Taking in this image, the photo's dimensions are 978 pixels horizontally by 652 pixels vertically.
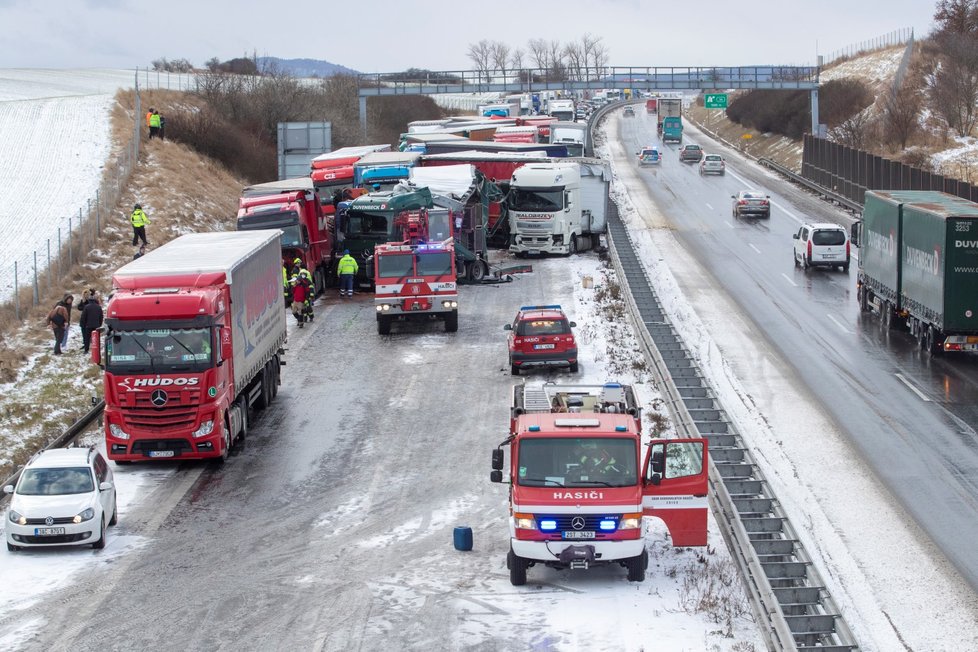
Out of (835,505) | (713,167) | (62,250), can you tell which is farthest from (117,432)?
(713,167)

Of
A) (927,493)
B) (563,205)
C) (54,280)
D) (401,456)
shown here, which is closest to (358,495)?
(401,456)

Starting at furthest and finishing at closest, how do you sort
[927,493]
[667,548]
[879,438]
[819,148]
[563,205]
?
[819,148] → [563,205] → [879,438] → [927,493] → [667,548]

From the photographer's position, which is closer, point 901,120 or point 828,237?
point 828,237

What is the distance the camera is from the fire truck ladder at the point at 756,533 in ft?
50.1

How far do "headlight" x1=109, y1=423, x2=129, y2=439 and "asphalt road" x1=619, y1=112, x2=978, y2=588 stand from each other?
13517 mm

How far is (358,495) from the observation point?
22.5 meters

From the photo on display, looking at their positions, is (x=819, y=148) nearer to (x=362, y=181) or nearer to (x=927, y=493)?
(x=362, y=181)

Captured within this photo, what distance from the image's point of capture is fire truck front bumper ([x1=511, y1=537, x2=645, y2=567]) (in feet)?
55.3

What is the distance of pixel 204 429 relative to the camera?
2344cm

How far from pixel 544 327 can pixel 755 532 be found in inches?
507

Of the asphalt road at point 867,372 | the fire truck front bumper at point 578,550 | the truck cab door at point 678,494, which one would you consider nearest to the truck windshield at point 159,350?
the fire truck front bumper at point 578,550

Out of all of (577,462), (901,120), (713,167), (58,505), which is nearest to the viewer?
(577,462)

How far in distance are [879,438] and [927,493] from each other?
3518 millimetres

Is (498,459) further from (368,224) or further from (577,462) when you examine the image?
(368,224)
